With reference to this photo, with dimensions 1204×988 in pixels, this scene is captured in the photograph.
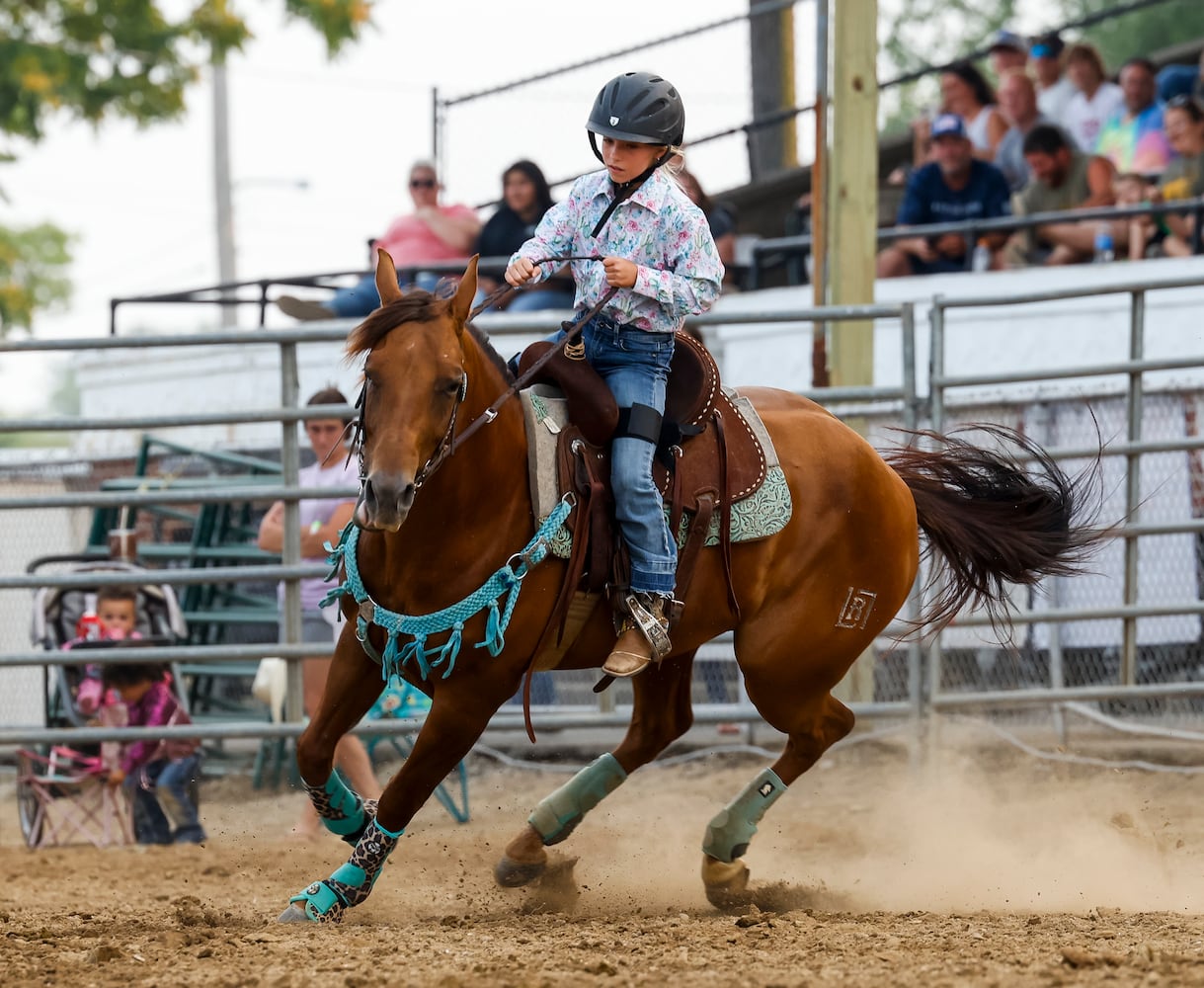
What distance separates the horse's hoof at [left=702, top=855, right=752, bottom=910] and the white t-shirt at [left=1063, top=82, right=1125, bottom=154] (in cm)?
681

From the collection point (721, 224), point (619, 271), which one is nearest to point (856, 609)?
point (619, 271)

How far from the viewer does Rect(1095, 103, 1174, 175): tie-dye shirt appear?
970 centimetres

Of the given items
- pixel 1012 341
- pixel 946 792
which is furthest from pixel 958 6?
pixel 946 792

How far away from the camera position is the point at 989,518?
17.9 feet

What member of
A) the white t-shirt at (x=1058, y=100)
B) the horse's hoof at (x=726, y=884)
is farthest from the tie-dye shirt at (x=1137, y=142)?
the horse's hoof at (x=726, y=884)

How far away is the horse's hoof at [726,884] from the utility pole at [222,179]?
54.3ft

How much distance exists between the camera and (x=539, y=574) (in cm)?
434

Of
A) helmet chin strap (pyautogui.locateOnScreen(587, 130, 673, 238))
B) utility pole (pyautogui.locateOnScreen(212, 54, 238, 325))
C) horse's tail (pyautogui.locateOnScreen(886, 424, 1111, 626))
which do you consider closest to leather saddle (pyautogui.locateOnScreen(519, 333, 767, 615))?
helmet chin strap (pyautogui.locateOnScreen(587, 130, 673, 238))

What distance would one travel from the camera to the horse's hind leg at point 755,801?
5012 mm

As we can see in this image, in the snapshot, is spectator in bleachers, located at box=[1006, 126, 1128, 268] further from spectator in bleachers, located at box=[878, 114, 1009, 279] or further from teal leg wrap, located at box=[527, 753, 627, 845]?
teal leg wrap, located at box=[527, 753, 627, 845]

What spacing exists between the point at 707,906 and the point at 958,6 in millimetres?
29976

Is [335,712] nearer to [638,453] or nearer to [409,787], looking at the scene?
[409,787]

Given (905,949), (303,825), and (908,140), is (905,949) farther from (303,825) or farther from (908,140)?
(908,140)

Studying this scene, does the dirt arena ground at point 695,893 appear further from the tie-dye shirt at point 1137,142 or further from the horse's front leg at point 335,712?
the tie-dye shirt at point 1137,142
